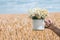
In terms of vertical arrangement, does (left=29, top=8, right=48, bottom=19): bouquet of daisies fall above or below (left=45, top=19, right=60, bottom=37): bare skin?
above

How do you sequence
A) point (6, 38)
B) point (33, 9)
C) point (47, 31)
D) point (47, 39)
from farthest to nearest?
point (47, 31)
point (6, 38)
point (47, 39)
point (33, 9)

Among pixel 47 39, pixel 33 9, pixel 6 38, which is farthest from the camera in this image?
pixel 6 38

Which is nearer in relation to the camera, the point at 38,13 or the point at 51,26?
the point at 51,26

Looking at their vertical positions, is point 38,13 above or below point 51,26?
above

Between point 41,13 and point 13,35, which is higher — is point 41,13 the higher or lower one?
the higher one

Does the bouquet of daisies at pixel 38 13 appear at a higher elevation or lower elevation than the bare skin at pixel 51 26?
higher

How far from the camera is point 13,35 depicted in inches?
317

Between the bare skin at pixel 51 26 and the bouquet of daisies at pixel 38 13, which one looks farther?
the bouquet of daisies at pixel 38 13

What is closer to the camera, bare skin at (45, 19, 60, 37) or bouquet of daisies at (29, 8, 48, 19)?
bare skin at (45, 19, 60, 37)

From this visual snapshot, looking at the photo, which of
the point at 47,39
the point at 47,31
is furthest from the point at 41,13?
the point at 47,31

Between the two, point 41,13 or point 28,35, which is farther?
point 28,35

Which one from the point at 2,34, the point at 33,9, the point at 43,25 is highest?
the point at 33,9

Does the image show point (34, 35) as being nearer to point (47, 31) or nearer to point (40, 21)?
point (47, 31)

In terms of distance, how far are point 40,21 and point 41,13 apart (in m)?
0.14
